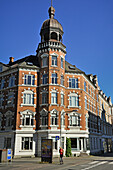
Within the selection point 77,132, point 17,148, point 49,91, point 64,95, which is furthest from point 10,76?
point 77,132

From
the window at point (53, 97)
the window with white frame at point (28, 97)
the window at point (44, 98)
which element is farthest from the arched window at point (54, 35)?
the window with white frame at point (28, 97)

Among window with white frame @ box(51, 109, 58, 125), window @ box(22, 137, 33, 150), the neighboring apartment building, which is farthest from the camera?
window with white frame @ box(51, 109, 58, 125)

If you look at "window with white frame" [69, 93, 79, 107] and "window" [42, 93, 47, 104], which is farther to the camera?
"window with white frame" [69, 93, 79, 107]

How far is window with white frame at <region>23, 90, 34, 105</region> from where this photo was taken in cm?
3375

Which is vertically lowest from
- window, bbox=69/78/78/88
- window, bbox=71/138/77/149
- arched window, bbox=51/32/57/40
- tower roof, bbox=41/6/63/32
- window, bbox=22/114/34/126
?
window, bbox=71/138/77/149

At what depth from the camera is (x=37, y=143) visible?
3175cm

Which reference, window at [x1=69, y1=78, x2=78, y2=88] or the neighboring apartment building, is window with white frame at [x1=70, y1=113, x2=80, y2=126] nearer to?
the neighboring apartment building

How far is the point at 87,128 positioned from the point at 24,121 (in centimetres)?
1260

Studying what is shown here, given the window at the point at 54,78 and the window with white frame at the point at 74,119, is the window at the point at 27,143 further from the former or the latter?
the window at the point at 54,78

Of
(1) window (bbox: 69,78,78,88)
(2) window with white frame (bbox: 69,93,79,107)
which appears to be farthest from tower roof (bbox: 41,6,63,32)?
(2) window with white frame (bbox: 69,93,79,107)

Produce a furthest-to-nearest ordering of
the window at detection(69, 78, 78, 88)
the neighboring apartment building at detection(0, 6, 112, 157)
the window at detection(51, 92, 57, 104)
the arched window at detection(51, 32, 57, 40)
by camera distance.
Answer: the arched window at detection(51, 32, 57, 40) → the window at detection(69, 78, 78, 88) → the window at detection(51, 92, 57, 104) → the neighboring apartment building at detection(0, 6, 112, 157)

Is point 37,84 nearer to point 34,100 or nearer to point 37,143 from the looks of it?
point 34,100

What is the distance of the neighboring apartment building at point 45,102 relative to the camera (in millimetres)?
31844

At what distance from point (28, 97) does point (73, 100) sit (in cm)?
862
